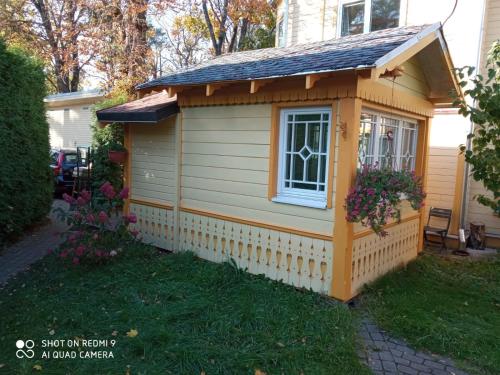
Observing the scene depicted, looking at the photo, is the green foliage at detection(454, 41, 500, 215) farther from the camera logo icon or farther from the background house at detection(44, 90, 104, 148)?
the background house at detection(44, 90, 104, 148)

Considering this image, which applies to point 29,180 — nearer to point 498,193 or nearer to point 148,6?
point 498,193

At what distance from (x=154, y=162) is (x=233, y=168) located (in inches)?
77.3

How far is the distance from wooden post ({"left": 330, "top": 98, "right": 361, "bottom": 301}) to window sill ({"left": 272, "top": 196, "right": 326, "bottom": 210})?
23 centimetres

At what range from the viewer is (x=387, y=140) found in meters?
5.94

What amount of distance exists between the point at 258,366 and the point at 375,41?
4.38 meters

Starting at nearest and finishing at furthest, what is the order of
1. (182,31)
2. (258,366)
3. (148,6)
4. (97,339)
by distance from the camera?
(258,366) < (97,339) < (148,6) < (182,31)

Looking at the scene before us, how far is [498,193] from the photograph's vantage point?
5461 mm

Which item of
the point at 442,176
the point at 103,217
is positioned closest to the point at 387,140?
the point at 442,176

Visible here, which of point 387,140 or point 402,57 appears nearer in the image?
point 402,57

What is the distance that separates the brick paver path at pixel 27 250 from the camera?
20.9 feet

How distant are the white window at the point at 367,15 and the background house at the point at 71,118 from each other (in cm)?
1268

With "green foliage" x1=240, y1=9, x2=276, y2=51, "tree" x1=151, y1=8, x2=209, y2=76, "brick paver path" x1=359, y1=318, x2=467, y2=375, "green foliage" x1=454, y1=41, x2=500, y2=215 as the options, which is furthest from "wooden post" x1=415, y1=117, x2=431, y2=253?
"tree" x1=151, y1=8, x2=209, y2=76

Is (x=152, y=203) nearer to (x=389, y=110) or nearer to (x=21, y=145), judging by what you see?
(x=21, y=145)

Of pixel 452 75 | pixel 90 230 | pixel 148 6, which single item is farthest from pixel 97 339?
pixel 148 6
